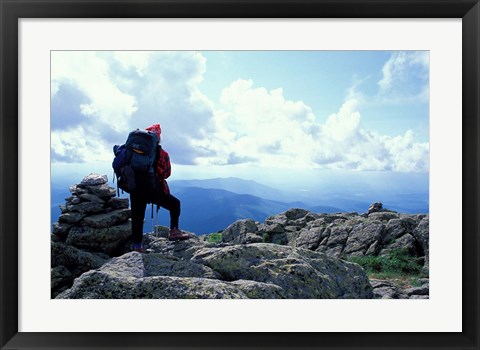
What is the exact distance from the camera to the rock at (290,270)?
645 cm

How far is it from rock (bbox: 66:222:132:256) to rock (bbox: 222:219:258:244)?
4.94 metres

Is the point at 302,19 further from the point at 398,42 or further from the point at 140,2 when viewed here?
the point at 140,2

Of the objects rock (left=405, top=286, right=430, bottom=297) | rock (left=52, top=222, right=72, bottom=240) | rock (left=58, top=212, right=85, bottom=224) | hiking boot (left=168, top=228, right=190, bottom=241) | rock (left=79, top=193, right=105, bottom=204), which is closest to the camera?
rock (left=405, top=286, right=430, bottom=297)

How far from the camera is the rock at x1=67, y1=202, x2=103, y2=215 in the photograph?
1117 centimetres

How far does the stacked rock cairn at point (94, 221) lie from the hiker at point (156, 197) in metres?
1.56

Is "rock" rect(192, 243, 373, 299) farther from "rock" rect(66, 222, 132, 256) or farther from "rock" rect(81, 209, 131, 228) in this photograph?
"rock" rect(81, 209, 131, 228)

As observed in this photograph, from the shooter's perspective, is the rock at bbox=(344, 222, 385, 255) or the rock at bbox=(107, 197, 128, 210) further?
the rock at bbox=(344, 222, 385, 255)

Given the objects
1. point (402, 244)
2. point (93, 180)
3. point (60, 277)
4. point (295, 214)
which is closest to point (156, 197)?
point (60, 277)

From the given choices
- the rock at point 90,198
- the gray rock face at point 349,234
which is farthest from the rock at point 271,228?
the rock at point 90,198

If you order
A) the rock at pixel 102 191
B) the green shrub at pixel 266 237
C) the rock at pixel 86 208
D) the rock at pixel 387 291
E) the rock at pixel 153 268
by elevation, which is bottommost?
the green shrub at pixel 266 237

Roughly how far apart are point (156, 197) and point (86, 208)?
12.6ft

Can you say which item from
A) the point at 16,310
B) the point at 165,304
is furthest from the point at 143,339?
the point at 16,310

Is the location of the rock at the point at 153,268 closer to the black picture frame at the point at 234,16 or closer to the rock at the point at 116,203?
the black picture frame at the point at 234,16

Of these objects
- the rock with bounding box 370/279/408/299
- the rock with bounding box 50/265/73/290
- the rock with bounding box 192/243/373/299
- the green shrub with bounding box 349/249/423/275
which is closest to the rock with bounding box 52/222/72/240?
the rock with bounding box 50/265/73/290
